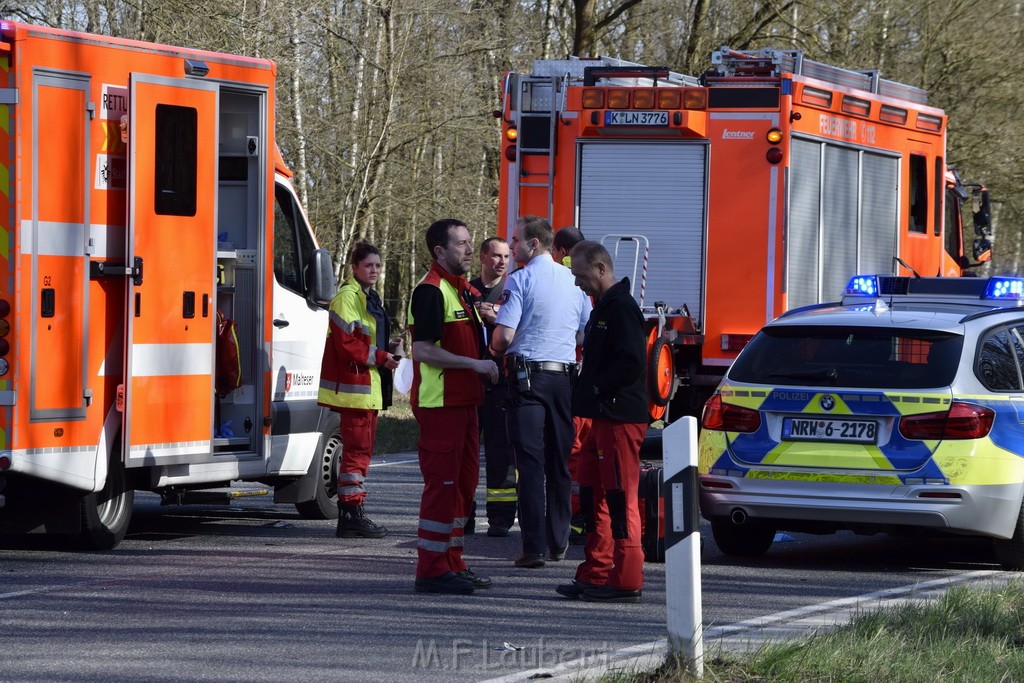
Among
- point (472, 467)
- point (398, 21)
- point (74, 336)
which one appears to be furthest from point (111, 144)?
point (398, 21)

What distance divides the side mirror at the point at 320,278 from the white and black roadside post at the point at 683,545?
4.97m

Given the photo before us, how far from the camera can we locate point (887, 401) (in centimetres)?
844

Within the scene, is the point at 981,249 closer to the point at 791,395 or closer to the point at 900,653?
the point at 791,395

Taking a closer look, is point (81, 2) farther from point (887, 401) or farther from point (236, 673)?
point (236, 673)

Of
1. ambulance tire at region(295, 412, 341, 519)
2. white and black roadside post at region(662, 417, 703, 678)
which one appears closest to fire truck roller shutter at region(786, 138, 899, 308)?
ambulance tire at region(295, 412, 341, 519)

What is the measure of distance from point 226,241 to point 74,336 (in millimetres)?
1914

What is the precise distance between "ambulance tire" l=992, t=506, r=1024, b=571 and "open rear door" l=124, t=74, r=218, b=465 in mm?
4620

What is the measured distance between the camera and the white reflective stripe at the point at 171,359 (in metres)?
9.02

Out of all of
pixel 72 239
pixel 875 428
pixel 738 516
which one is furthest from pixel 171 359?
pixel 875 428

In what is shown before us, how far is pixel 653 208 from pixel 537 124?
125 cm

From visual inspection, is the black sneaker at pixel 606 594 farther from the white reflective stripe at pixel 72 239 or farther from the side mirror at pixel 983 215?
the side mirror at pixel 983 215

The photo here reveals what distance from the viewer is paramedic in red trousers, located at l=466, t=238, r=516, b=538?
9930mm

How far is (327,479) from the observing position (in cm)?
1100

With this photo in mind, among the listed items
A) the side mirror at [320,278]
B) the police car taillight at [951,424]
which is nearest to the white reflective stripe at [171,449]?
the side mirror at [320,278]
